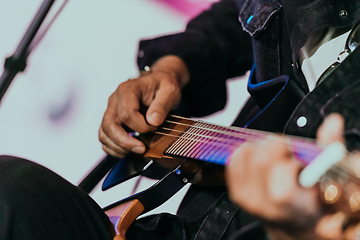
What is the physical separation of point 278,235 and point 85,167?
83cm

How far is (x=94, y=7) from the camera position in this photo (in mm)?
1084

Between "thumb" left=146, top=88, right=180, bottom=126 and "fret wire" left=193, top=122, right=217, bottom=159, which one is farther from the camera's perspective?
"thumb" left=146, top=88, right=180, bottom=126

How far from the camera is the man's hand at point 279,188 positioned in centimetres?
34

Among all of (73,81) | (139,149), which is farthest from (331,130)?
(73,81)

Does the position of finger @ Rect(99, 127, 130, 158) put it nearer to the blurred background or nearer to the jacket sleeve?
the jacket sleeve

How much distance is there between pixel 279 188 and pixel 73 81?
92 centimetres

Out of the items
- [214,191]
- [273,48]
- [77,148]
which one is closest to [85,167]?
[77,148]

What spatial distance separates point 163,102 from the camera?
25.6 inches

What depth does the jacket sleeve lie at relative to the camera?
77cm

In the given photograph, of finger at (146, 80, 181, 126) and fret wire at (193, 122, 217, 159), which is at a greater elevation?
finger at (146, 80, 181, 126)

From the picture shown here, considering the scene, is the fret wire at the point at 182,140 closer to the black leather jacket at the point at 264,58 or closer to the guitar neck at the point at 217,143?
the guitar neck at the point at 217,143

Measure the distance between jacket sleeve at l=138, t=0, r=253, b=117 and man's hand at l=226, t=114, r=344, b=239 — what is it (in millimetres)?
383

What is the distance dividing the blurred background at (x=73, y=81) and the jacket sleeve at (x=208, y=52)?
0.27 meters

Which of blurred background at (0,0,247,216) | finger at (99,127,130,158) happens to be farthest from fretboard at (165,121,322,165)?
blurred background at (0,0,247,216)
